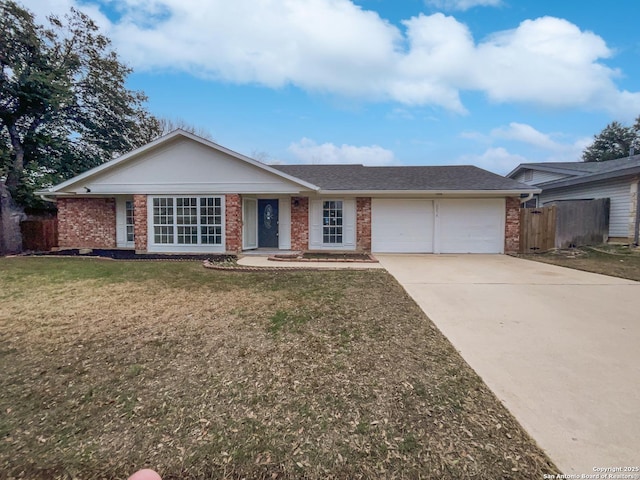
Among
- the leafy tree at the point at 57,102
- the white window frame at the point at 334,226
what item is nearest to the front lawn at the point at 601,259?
the white window frame at the point at 334,226

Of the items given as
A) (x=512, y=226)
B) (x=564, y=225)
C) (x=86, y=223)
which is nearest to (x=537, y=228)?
(x=512, y=226)

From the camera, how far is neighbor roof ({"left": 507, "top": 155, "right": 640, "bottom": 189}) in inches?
520

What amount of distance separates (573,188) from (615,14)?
768 centimetres

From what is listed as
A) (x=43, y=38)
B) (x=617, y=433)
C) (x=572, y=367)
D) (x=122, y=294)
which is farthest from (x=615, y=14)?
(x=43, y=38)

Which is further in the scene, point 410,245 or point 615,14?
point 410,245

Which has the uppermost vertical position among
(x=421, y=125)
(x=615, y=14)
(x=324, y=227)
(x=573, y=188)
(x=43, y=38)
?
(x=43, y=38)

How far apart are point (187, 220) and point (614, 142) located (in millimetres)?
40213

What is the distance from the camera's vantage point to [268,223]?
1408 cm

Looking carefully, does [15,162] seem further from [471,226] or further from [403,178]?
[471,226]

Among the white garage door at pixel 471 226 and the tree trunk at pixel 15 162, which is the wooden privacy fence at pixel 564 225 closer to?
the white garage door at pixel 471 226

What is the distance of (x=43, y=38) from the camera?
15656 mm

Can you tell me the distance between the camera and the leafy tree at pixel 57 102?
47.1 ft

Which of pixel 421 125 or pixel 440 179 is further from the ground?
pixel 421 125

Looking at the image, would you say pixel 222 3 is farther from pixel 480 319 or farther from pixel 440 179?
pixel 480 319
